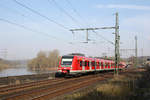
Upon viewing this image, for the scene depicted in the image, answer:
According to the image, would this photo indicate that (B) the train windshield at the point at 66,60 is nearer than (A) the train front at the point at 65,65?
No

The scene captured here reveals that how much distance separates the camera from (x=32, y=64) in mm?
70500

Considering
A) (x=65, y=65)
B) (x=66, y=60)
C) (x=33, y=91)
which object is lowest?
(x=33, y=91)

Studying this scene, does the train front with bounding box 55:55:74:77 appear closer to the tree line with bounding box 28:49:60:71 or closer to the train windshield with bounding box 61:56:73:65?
the train windshield with bounding box 61:56:73:65

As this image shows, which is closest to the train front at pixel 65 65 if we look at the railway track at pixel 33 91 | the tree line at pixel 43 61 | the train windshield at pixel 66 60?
the train windshield at pixel 66 60

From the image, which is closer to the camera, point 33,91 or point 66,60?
point 33,91

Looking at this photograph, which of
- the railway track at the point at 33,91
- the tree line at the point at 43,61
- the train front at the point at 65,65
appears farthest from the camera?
the tree line at the point at 43,61

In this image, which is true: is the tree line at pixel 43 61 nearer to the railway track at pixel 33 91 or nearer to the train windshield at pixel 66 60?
the train windshield at pixel 66 60

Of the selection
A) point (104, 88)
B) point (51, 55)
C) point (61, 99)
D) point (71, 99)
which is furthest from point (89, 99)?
point (51, 55)

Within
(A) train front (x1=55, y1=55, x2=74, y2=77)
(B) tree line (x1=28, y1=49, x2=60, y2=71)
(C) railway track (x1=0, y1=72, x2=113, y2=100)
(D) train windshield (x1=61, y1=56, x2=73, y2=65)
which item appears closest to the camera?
(C) railway track (x1=0, y1=72, x2=113, y2=100)

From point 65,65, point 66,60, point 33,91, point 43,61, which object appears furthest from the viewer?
point 43,61

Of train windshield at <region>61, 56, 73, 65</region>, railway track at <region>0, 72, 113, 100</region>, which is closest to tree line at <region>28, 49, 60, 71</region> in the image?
train windshield at <region>61, 56, 73, 65</region>

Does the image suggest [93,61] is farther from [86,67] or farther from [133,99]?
[133,99]

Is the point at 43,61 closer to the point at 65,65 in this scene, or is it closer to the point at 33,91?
the point at 65,65

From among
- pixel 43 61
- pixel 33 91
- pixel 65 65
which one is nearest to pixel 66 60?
pixel 65 65
